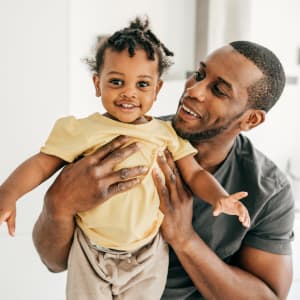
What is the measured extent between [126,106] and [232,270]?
0.58 m

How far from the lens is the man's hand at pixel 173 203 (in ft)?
3.81

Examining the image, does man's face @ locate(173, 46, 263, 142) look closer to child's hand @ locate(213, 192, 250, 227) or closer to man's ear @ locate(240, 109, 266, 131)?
man's ear @ locate(240, 109, 266, 131)

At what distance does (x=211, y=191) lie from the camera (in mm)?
1114

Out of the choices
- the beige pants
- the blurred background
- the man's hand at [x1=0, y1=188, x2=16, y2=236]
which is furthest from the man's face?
the blurred background

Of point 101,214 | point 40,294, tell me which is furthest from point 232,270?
point 40,294

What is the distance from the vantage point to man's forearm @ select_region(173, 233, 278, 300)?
1.24 m

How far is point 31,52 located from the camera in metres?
1.86

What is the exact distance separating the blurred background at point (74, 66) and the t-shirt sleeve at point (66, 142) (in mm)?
813

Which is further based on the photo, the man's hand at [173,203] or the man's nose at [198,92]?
the man's nose at [198,92]

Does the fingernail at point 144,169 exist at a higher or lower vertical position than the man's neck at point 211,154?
higher

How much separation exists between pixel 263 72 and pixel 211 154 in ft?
0.92

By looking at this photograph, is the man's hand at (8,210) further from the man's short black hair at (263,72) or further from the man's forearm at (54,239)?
the man's short black hair at (263,72)

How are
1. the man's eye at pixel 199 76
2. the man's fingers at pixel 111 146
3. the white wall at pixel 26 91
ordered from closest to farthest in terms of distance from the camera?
the man's fingers at pixel 111 146, the man's eye at pixel 199 76, the white wall at pixel 26 91

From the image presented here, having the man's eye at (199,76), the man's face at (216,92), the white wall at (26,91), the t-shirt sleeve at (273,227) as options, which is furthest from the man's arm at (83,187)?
the white wall at (26,91)
